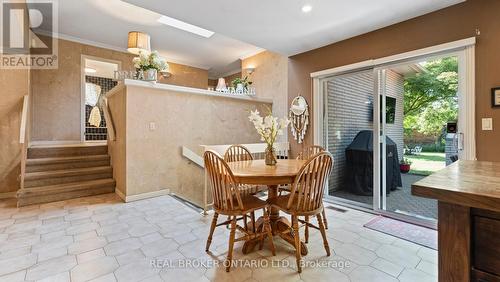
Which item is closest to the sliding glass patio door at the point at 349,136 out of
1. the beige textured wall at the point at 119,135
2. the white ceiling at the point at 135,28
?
the white ceiling at the point at 135,28

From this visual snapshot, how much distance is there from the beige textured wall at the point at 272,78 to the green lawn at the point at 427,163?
7.83 feet

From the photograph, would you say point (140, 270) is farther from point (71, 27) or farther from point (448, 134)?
point (71, 27)

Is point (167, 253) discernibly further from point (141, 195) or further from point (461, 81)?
point (461, 81)

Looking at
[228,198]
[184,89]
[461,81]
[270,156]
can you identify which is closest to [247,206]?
[228,198]

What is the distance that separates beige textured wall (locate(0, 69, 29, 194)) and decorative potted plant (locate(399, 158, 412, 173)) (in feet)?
20.4

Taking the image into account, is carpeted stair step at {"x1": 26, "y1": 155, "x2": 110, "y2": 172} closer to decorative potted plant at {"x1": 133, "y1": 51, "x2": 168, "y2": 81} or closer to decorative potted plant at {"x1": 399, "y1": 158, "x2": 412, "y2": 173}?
decorative potted plant at {"x1": 133, "y1": 51, "x2": 168, "y2": 81}

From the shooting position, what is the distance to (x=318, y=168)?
196 centimetres

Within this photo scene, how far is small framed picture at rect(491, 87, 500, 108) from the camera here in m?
2.37

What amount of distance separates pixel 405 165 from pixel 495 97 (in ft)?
4.49

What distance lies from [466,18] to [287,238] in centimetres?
307

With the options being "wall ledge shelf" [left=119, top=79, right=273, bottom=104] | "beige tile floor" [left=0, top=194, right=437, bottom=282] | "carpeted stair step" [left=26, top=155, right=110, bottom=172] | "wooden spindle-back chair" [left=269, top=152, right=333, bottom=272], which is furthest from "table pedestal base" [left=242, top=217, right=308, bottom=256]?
"carpeted stair step" [left=26, top=155, right=110, bottom=172]

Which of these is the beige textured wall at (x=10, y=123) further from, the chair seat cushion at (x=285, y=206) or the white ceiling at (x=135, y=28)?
the chair seat cushion at (x=285, y=206)

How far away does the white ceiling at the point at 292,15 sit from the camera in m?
2.66

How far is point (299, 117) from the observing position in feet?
14.0
